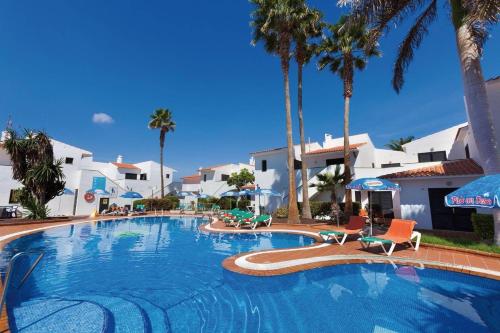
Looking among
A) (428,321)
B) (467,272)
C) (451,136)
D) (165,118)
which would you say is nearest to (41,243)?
(428,321)

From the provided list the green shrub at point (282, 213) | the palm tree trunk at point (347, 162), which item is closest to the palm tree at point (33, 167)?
the green shrub at point (282, 213)

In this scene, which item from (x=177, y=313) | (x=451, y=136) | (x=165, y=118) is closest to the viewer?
(x=177, y=313)

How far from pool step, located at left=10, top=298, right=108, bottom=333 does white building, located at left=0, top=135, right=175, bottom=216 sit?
25895 mm

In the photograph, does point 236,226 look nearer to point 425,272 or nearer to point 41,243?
point 41,243

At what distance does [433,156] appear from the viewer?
27562 mm

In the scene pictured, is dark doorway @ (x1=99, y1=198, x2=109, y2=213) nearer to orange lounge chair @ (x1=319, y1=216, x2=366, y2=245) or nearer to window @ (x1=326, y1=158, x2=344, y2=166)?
window @ (x1=326, y1=158, x2=344, y2=166)

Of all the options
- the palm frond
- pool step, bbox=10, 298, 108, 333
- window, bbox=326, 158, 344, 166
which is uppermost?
the palm frond

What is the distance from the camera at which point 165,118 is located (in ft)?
128

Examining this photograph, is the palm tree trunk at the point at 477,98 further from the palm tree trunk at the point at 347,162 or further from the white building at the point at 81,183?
the white building at the point at 81,183

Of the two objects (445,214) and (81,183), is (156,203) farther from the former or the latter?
(445,214)

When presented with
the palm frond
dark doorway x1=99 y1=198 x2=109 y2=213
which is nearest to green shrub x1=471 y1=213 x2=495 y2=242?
the palm frond

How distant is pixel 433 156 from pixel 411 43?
1962cm

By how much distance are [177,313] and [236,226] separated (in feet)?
44.6

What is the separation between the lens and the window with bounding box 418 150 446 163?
26891mm
